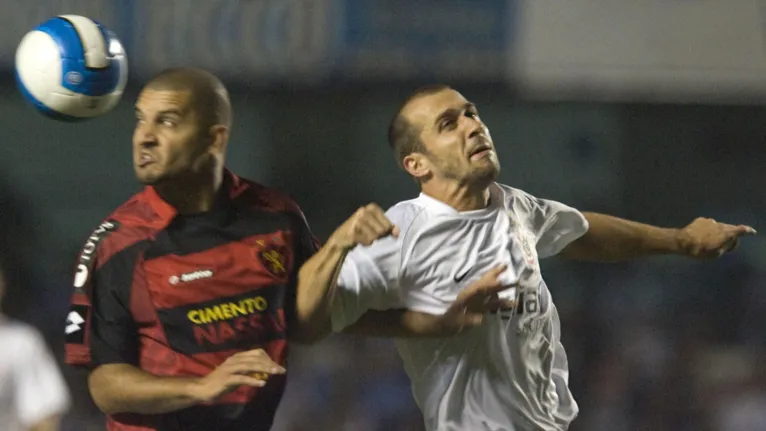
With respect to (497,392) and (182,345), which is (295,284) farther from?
(497,392)

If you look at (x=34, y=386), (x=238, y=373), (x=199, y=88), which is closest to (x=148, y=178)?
(x=199, y=88)

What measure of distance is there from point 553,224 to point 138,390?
3.88 ft

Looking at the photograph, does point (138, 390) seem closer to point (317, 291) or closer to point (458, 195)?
point (317, 291)

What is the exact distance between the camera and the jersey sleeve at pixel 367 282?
Answer: 111 inches

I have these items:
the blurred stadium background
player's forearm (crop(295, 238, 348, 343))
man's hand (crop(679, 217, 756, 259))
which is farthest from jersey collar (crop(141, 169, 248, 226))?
the blurred stadium background

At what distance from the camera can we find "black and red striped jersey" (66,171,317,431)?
9.20ft

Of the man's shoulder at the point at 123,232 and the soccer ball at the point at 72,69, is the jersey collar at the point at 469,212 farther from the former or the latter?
the soccer ball at the point at 72,69

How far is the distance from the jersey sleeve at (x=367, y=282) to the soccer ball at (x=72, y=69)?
0.76m

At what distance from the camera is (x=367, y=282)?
2842 mm

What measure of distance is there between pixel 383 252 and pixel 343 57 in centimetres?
387

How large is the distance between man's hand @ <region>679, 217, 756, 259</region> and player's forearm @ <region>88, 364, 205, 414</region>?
144cm

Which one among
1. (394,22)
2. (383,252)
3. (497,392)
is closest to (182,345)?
(383,252)

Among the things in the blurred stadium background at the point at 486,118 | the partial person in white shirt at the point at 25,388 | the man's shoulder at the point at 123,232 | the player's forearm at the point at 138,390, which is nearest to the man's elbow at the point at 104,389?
the player's forearm at the point at 138,390

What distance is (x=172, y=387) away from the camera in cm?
266
